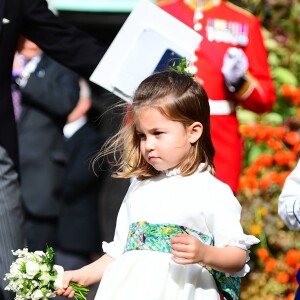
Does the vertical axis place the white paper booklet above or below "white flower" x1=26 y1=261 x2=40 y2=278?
above

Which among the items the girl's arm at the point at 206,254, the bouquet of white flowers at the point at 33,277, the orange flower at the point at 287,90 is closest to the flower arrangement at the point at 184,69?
the girl's arm at the point at 206,254

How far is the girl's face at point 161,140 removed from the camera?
4.14 meters

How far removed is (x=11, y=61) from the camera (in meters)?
4.94

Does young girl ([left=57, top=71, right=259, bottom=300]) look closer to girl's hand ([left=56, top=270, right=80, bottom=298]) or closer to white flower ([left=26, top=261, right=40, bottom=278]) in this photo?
girl's hand ([left=56, top=270, right=80, bottom=298])

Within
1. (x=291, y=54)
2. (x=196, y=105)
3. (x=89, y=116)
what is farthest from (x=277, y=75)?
(x=196, y=105)

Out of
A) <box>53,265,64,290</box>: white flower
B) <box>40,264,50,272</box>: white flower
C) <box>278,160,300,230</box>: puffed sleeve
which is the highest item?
<box>278,160,300,230</box>: puffed sleeve

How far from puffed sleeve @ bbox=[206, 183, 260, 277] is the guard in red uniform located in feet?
4.64

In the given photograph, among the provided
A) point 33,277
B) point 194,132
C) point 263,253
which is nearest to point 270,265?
point 263,253

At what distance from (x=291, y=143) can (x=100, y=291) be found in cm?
290

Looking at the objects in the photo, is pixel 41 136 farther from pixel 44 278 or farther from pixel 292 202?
pixel 44 278

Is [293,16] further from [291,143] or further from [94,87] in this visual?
[94,87]

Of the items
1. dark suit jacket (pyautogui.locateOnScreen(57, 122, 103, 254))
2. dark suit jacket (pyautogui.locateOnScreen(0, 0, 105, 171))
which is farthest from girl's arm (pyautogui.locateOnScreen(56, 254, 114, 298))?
dark suit jacket (pyautogui.locateOnScreen(57, 122, 103, 254))

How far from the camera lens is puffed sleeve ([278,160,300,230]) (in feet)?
14.5

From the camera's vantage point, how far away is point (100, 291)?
164 inches
